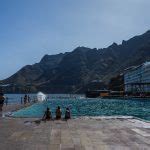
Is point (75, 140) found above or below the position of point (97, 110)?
below

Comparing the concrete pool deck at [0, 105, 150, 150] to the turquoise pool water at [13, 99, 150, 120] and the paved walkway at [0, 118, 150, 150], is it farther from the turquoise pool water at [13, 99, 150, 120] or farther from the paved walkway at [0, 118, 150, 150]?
the turquoise pool water at [13, 99, 150, 120]

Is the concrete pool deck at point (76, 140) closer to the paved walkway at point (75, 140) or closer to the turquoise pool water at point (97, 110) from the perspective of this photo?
the paved walkway at point (75, 140)

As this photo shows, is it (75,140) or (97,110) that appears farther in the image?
(97,110)

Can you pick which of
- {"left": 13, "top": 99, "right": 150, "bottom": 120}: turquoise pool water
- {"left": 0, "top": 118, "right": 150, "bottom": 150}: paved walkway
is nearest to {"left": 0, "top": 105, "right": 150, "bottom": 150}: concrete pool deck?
{"left": 0, "top": 118, "right": 150, "bottom": 150}: paved walkway

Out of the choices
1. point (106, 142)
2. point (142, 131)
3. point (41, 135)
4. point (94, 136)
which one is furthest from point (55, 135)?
point (142, 131)

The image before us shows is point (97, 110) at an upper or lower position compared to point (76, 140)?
→ upper

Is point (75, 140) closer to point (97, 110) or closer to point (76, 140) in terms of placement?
point (76, 140)

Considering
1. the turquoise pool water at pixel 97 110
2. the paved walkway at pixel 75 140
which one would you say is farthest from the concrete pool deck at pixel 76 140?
the turquoise pool water at pixel 97 110

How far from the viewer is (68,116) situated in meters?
34.1

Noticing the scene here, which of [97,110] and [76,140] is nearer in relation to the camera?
[76,140]

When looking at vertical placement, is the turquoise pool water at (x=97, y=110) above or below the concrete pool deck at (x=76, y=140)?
above

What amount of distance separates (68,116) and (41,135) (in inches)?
504

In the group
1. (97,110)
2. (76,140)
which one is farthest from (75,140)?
(97,110)

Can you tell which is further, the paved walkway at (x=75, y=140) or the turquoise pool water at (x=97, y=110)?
the turquoise pool water at (x=97, y=110)
